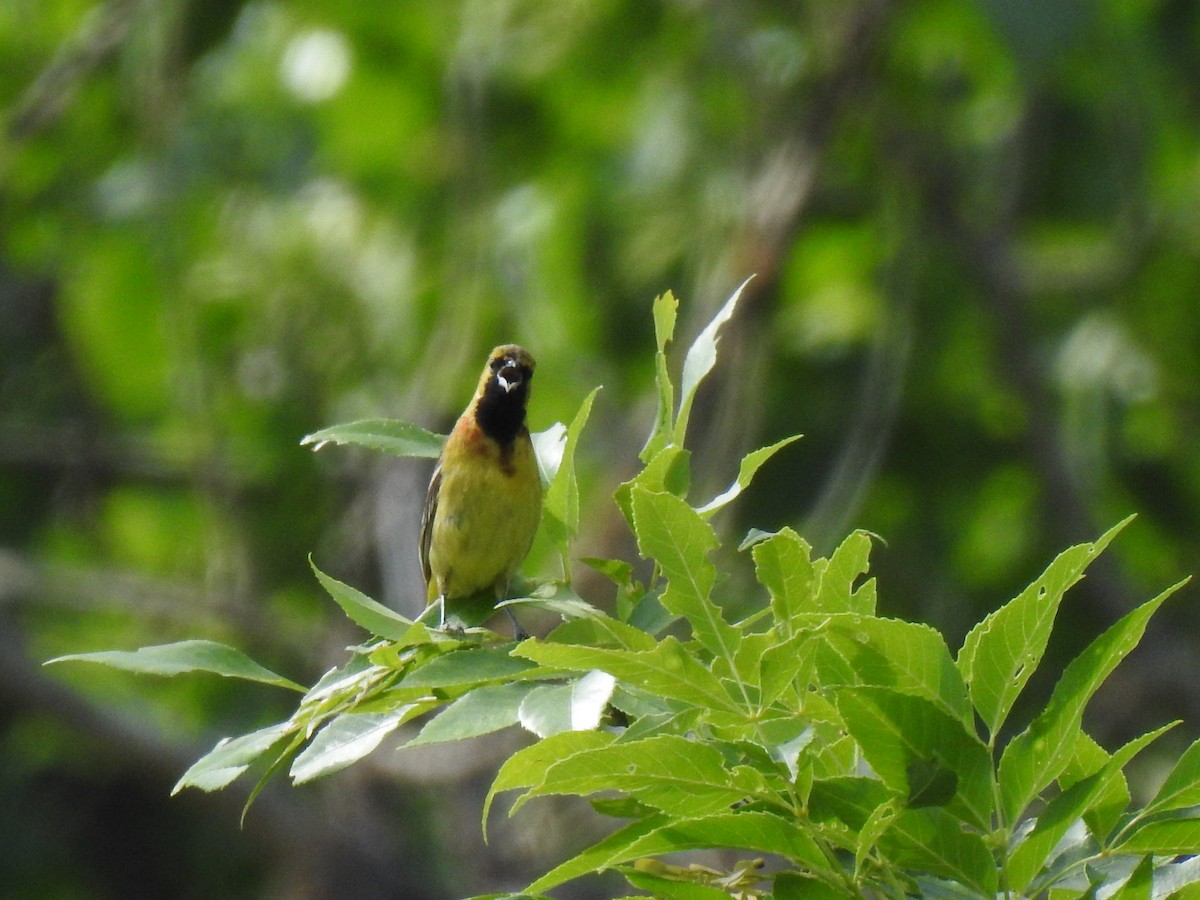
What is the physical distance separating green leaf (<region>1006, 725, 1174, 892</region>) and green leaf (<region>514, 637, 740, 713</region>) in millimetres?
330

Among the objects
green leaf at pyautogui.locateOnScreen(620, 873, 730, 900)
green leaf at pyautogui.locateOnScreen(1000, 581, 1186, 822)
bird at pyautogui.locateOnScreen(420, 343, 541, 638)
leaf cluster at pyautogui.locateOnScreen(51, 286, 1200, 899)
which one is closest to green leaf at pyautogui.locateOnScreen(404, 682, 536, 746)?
leaf cluster at pyautogui.locateOnScreen(51, 286, 1200, 899)

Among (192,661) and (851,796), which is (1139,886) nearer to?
(851,796)

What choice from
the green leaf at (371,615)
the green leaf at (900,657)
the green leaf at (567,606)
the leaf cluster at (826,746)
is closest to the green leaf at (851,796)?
the leaf cluster at (826,746)

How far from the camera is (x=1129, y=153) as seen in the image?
940cm

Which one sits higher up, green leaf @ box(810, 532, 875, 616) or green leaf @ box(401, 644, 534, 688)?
green leaf @ box(810, 532, 875, 616)

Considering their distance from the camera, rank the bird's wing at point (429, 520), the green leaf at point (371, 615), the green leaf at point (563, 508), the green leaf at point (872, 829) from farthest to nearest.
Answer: the bird's wing at point (429, 520)
the green leaf at point (563, 508)
the green leaf at point (371, 615)
the green leaf at point (872, 829)

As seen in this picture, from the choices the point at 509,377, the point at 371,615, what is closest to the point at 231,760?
the point at 371,615

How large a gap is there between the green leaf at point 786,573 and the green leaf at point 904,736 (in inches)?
5.8

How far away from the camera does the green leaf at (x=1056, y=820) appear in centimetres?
172

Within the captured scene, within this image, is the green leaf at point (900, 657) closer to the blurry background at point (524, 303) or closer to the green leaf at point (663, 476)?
the green leaf at point (663, 476)

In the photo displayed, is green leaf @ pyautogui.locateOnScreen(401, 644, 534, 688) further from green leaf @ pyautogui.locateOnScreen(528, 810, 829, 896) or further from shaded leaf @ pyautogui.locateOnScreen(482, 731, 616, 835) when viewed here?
green leaf @ pyautogui.locateOnScreen(528, 810, 829, 896)

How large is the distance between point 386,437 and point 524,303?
640cm

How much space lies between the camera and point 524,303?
8.79 meters

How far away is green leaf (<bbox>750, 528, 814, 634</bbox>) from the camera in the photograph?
6.01 feet
